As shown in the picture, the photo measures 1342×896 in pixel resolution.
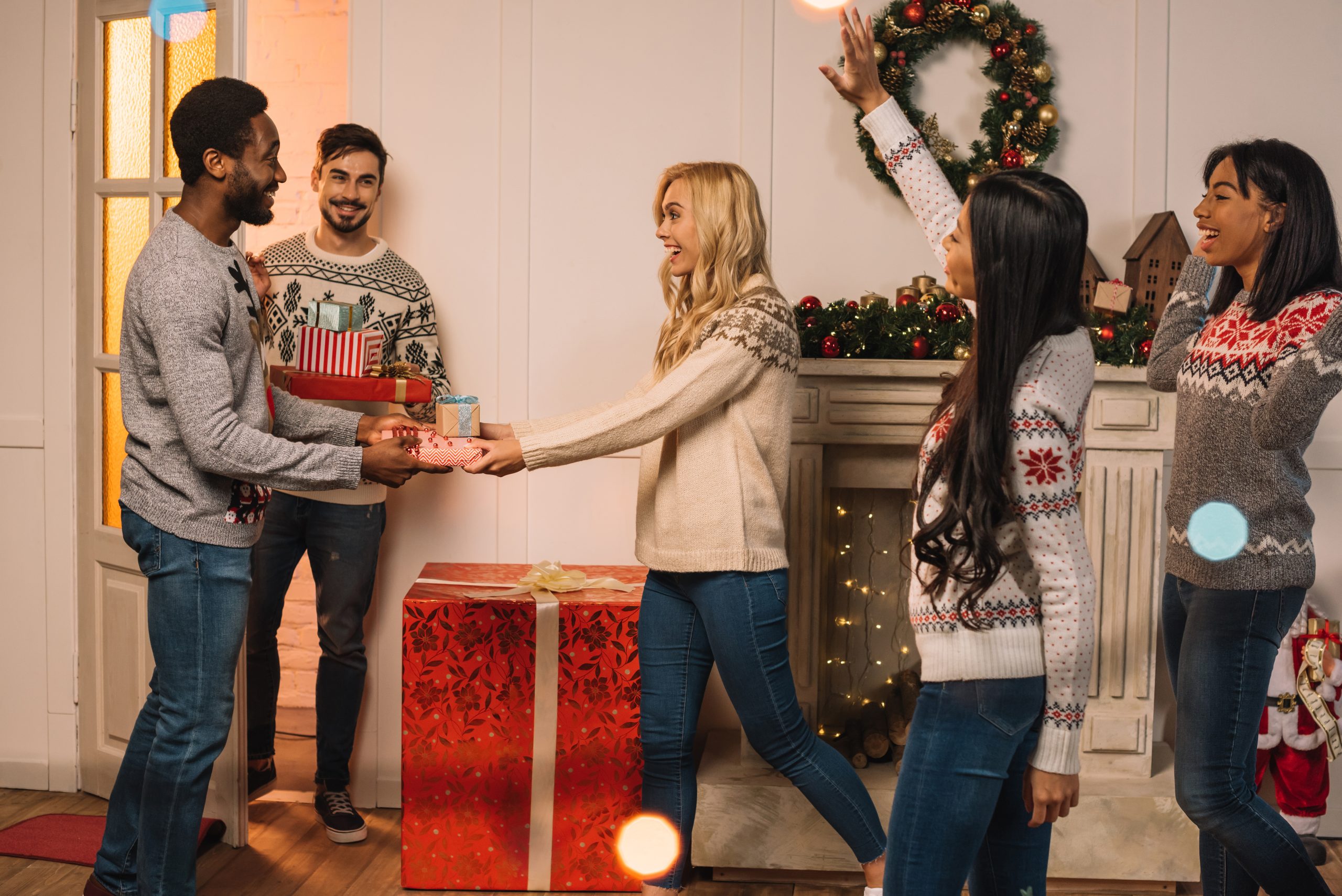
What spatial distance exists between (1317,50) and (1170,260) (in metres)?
0.71

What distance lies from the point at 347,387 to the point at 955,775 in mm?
1496

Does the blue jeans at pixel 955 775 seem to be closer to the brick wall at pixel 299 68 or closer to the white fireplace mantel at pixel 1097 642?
the white fireplace mantel at pixel 1097 642

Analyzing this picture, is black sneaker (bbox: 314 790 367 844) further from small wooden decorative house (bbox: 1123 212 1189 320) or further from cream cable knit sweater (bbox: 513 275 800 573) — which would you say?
small wooden decorative house (bbox: 1123 212 1189 320)

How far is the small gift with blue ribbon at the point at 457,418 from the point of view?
213 cm

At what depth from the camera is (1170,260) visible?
2762 mm

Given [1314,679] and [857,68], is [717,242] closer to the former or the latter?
[857,68]

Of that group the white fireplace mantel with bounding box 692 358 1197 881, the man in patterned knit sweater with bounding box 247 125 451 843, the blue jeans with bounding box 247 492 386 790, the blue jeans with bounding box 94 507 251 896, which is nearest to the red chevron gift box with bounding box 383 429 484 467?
the blue jeans with bounding box 94 507 251 896

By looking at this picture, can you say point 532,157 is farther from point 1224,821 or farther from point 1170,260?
point 1224,821

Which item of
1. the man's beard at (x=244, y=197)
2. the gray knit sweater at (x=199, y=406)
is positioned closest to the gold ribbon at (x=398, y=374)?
the gray knit sweater at (x=199, y=406)

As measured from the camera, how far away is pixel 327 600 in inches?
109

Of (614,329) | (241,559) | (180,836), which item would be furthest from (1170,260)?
(180,836)

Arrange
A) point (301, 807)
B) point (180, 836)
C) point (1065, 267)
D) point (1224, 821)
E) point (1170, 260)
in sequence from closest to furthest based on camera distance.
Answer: point (1065, 267) < point (1224, 821) < point (180, 836) < point (1170, 260) < point (301, 807)

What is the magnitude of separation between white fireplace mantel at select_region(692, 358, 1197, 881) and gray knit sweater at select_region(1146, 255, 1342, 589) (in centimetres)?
65

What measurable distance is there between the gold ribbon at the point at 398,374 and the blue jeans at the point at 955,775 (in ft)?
4.45
